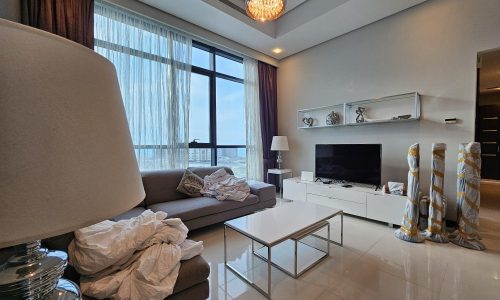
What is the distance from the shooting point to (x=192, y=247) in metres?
1.41

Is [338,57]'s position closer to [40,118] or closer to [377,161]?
[377,161]

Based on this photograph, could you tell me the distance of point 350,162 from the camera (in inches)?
135

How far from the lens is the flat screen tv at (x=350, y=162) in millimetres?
3170

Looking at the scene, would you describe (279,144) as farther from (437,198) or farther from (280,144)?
(437,198)

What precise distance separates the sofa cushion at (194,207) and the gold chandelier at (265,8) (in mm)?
2254

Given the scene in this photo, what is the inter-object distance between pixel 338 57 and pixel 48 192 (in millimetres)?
4411

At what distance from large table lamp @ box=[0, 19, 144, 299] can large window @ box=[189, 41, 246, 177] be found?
3.36 m

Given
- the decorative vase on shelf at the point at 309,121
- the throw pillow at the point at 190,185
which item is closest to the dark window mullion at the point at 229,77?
the decorative vase on shelf at the point at 309,121

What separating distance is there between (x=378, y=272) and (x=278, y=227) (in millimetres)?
1001

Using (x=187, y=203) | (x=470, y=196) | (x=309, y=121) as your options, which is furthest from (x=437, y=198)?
(x=187, y=203)

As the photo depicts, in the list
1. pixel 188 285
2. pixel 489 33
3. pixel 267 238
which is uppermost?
Result: pixel 489 33

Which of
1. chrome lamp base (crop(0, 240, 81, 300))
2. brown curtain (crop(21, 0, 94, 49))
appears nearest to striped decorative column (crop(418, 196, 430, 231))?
chrome lamp base (crop(0, 240, 81, 300))

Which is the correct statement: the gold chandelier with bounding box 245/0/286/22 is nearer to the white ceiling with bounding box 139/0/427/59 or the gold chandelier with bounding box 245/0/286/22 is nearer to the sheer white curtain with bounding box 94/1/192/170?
the white ceiling with bounding box 139/0/427/59

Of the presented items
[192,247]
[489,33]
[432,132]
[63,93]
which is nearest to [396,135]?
[432,132]
